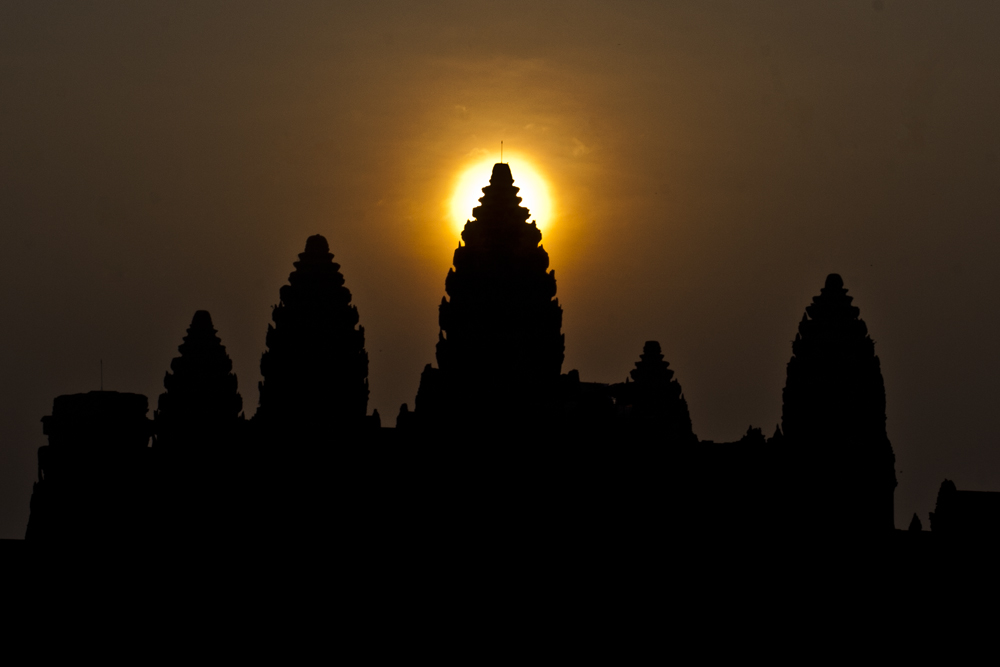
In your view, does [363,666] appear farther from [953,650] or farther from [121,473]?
[953,650]

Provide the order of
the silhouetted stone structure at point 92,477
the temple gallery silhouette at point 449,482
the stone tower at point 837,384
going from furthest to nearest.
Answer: the stone tower at point 837,384 < the temple gallery silhouette at point 449,482 < the silhouetted stone structure at point 92,477

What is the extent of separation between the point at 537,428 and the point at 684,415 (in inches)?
969

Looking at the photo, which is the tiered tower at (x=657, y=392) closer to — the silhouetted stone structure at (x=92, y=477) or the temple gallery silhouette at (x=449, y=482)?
the temple gallery silhouette at (x=449, y=482)

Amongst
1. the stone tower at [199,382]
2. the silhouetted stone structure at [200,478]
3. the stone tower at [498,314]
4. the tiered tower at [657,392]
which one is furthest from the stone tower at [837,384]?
the stone tower at [199,382]

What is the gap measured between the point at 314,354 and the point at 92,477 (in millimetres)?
23604

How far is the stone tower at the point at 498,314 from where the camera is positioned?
61.9m

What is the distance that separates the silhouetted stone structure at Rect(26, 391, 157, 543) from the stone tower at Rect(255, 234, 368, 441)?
69.0 feet

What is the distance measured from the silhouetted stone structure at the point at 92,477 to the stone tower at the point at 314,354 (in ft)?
69.0

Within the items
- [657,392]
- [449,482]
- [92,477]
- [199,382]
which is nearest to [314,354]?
[199,382]

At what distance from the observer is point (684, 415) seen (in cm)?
6575

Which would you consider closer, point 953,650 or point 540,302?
point 953,650

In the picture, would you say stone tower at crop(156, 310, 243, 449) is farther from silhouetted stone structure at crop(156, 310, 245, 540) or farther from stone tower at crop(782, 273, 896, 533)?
stone tower at crop(782, 273, 896, 533)

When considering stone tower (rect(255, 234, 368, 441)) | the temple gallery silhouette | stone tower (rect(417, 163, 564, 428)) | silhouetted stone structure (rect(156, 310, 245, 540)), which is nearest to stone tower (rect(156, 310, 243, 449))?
stone tower (rect(255, 234, 368, 441))

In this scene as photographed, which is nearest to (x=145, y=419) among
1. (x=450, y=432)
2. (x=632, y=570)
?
(x=450, y=432)
